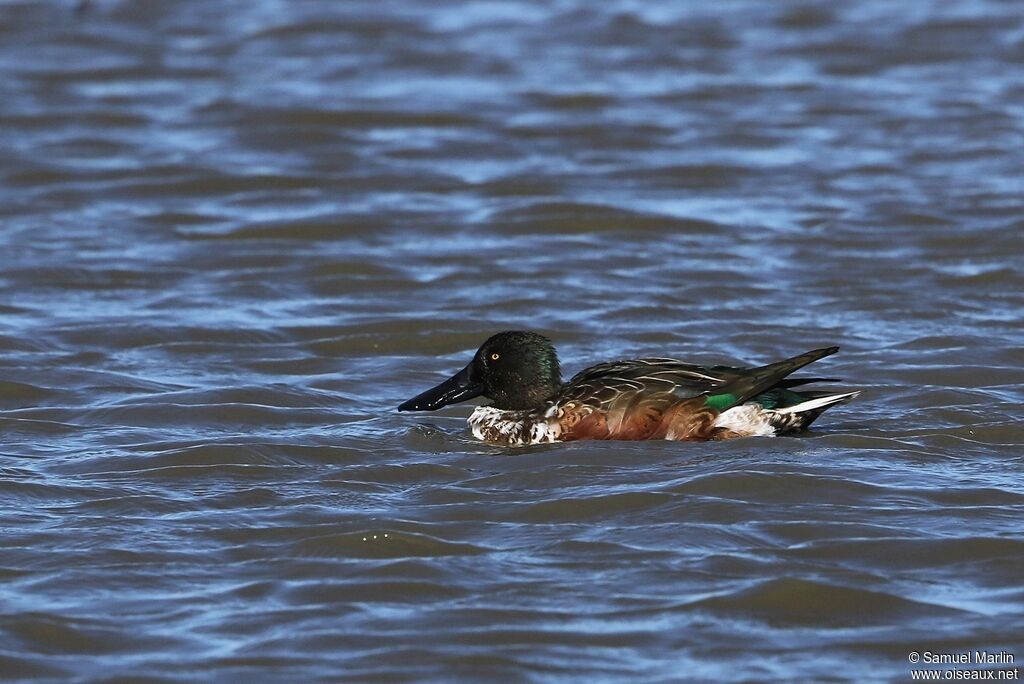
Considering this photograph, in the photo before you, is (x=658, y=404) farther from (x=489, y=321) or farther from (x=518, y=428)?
(x=489, y=321)

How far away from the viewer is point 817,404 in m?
7.96

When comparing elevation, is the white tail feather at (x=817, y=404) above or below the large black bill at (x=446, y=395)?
below

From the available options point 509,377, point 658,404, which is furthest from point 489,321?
point 658,404

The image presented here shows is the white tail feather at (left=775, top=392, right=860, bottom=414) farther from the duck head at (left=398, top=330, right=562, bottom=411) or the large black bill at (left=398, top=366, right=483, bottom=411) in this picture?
the large black bill at (left=398, top=366, right=483, bottom=411)

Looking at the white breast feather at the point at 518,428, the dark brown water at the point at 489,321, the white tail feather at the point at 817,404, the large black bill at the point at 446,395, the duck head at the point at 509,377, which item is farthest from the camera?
the large black bill at the point at 446,395

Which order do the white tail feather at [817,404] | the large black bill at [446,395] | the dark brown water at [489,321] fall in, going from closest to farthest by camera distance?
the dark brown water at [489,321]
the white tail feather at [817,404]
the large black bill at [446,395]

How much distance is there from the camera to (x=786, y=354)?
9898 millimetres

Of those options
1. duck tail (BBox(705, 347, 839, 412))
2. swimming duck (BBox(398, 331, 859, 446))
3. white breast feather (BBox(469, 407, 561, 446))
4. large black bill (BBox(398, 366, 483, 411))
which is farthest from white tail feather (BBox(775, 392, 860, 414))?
large black bill (BBox(398, 366, 483, 411))

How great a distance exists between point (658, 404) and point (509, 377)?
0.81 metres

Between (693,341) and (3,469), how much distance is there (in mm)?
3955

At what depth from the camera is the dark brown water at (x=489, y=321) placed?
6.07 m

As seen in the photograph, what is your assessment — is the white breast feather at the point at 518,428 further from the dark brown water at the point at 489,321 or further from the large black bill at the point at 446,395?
the large black bill at the point at 446,395

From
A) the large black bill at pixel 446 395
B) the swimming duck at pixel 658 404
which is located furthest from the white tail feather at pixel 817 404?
the large black bill at pixel 446 395

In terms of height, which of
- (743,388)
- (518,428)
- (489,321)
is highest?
(489,321)
